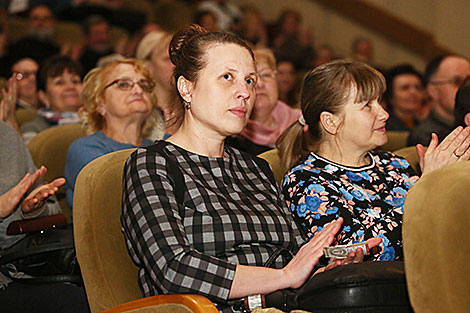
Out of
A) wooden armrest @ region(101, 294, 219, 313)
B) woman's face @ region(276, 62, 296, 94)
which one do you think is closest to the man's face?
woman's face @ region(276, 62, 296, 94)

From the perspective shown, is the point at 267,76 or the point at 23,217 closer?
the point at 23,217

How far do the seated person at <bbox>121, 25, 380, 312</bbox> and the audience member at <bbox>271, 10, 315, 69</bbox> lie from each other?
440cm

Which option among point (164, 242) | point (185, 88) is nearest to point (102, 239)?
point (164, 242)

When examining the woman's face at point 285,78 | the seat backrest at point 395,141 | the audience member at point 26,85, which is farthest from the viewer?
the woman's face at point 285,78

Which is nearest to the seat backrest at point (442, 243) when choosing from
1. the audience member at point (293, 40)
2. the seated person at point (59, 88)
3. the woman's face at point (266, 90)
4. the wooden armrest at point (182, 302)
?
the wooden armrest at point (182, 302)

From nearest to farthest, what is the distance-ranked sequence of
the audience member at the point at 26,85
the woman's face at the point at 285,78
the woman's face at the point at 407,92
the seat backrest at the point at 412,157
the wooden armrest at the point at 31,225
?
the wooden armrest at the point at 31,225 < the seat backrest at the point at 412,157 < the audience member at the point at 26,85 < the woman's face at the point at 407,92 < the woman's face at the point at 285,78

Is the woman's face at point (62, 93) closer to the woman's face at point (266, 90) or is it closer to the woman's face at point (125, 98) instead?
the woman's face at point (125, 98)

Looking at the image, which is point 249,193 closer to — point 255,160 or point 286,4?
point 255,160

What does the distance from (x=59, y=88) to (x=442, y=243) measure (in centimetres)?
256

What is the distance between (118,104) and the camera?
244cm

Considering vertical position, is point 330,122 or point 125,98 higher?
point 330,122

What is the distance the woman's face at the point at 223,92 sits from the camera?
1.60 m

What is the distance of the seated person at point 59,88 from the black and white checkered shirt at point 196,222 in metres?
1.73

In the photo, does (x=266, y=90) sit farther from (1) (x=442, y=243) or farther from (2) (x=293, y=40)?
(2) (x=293, y=40)
